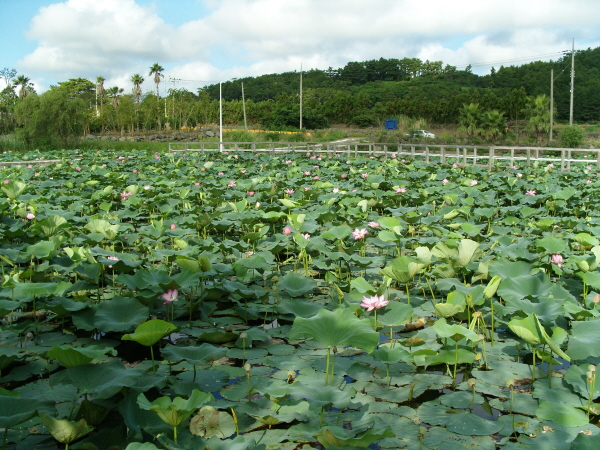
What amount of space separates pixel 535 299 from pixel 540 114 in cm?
2741

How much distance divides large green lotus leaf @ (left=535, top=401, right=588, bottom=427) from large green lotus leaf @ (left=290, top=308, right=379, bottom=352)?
48cm

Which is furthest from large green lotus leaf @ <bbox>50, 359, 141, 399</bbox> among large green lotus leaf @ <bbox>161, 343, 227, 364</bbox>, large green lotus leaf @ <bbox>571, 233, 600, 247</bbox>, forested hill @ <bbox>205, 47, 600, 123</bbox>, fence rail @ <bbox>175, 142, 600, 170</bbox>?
forested hill @ <bbox>205, 47, 600, 123</bbox>

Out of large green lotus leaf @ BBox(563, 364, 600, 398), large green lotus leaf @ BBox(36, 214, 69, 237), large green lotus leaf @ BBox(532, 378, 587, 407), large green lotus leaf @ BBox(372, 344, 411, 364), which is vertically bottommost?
large green lotus leaf @ BBox(532, 378, 587, 407)

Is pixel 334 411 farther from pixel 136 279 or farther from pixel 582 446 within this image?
pixel 136 279

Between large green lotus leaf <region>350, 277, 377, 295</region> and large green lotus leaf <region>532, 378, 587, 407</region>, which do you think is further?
large green lotus leaf <region>350, 277, 377, 295</region>

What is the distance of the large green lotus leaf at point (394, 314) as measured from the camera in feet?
6.34

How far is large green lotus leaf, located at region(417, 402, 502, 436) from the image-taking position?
1.39 meters

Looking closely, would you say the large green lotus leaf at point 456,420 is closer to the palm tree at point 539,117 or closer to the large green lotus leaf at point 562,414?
the large green lotus leaf at point 562,414

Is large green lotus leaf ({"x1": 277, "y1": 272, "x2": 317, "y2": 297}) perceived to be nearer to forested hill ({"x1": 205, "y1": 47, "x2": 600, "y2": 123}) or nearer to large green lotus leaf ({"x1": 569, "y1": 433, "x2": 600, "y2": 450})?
large green lotus leaf ({"x1": 569, "y1": 433, "x2": 600, "y2": 450})

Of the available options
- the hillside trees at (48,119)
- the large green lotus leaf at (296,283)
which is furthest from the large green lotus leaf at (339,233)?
the hillside trees at (48,119)

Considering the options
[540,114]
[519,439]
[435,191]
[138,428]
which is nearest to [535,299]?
[519,439]

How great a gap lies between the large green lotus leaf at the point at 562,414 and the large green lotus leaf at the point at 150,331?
105 centimetres

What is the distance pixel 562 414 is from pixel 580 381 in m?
0.19

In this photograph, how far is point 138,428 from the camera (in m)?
1.23
